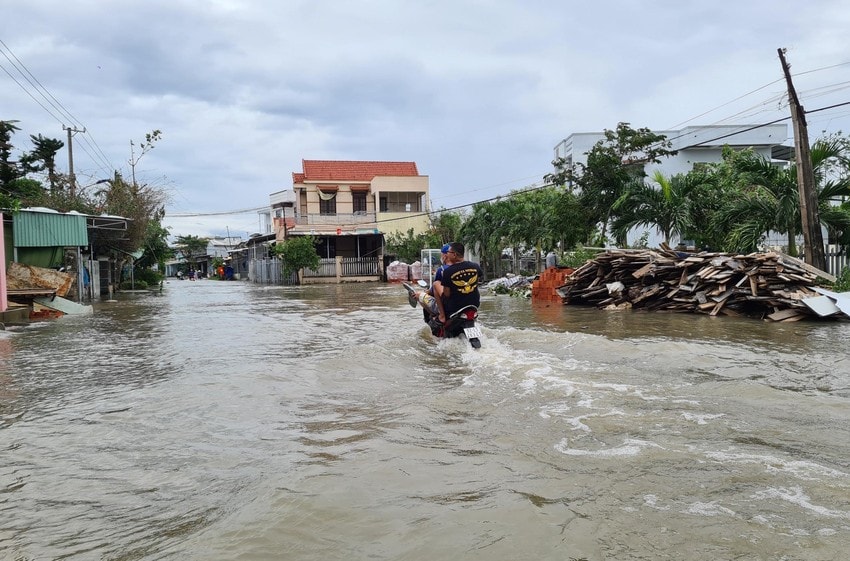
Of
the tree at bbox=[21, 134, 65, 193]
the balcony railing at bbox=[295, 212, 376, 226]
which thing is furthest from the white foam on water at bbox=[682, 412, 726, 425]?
the balcony railing at bbox=[295, 212, 376, 226]

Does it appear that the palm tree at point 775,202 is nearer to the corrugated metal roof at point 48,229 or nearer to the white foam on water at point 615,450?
the white foam on water at point 615,450

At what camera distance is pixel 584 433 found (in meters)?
4.35

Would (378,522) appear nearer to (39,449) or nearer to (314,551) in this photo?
(314,551)

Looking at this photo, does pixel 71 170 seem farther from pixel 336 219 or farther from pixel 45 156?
pixel 336 219

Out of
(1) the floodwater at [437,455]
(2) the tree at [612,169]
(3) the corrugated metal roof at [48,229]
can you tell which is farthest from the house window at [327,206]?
(1) the floodwater at [437,455]

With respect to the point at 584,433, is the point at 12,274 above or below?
above

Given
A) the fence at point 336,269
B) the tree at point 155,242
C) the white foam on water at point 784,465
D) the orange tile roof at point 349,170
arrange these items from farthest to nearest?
the orange tile roof at point 349,170 < the fence at point 336,269 < the tree at point 155,242 < the white foam on water at point 784,465

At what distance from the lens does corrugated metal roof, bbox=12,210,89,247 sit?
17641mm

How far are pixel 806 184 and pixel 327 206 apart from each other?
3587cm

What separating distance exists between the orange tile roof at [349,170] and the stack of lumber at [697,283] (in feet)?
102

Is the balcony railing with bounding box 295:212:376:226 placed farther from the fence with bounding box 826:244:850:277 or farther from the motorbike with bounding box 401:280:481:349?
the motorbike with bounding box 401:280:481:349

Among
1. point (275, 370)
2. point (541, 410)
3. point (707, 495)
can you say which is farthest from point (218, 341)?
point (707, 495)

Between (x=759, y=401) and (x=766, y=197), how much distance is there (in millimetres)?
11635

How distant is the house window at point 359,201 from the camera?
46.2m
